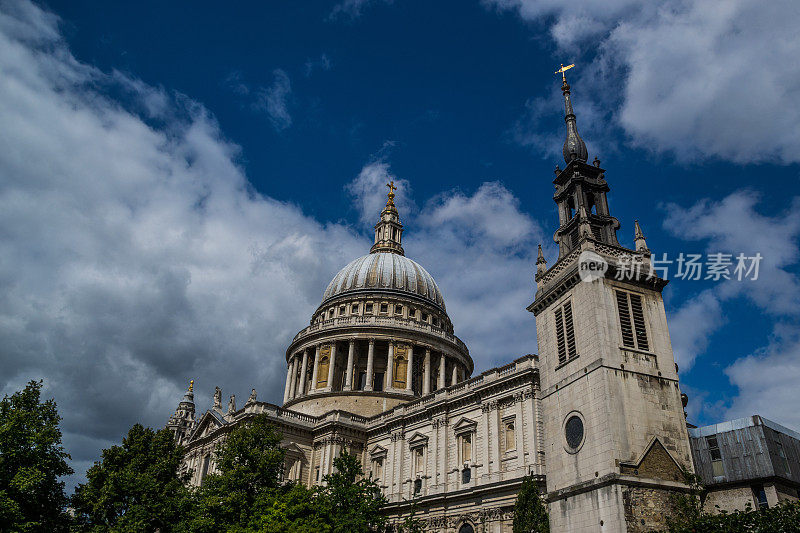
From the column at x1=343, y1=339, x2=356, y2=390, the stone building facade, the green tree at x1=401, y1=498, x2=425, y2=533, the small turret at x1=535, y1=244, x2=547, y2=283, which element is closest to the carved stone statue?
the stone building facade

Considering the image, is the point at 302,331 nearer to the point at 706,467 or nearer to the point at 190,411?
the point at 190,411

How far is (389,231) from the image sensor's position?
82062 mm

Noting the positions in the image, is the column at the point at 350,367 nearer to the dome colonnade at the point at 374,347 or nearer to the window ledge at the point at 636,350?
the dome colonnade at the point at 374,347

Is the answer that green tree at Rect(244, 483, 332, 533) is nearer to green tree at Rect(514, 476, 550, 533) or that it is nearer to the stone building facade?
green tree at Rect(514, 476, 550, 533)

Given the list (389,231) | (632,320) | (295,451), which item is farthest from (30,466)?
(389,231)

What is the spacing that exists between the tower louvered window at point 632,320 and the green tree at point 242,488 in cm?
1875

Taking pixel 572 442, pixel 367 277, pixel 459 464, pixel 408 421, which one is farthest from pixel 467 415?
pixel 367 277

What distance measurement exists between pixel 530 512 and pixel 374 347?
34.8 m

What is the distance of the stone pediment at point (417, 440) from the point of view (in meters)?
45.1

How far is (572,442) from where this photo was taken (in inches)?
990

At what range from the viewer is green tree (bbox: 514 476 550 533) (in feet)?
95.7

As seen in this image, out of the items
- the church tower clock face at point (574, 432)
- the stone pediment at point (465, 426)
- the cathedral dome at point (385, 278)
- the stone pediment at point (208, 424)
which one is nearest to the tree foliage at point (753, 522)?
the church tower clock face at point (574, 432)

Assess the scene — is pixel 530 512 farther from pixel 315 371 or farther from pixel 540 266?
pixel 315 371

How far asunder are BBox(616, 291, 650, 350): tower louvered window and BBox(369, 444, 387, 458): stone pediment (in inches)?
1092
